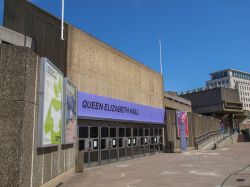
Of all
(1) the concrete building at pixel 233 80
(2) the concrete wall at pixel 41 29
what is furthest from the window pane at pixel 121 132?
(1) the concrete building at pixel 233 80

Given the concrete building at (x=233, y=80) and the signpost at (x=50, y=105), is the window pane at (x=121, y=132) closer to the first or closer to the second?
the signpost at (x=50, y=105)

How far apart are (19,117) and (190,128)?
33288 mm

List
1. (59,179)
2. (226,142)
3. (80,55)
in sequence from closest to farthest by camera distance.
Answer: (59,179), (80,55), (226,142)

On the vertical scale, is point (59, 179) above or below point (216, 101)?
below

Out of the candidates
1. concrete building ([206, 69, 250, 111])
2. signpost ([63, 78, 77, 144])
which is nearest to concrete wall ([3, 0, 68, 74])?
signpost ([63, 78, 77, 144])

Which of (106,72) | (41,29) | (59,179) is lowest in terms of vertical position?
(59,179)

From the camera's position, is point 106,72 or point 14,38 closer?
point 14,38

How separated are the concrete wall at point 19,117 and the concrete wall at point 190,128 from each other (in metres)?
24.4

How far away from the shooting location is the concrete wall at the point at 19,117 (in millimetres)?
8141

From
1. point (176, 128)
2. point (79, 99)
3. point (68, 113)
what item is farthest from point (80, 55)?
point (176, 128)

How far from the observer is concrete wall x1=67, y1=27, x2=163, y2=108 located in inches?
792

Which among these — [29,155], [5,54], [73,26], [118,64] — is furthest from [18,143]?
[118,64]

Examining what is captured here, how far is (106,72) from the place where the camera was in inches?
916

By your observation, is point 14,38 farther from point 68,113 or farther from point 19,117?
point 19,117
